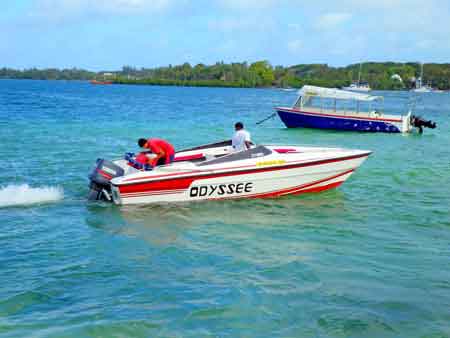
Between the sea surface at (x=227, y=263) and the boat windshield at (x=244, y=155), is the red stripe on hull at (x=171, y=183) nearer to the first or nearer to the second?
the boat windshield at (x=244, y=155)

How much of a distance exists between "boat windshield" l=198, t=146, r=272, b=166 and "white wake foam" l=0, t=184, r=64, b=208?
3.47m

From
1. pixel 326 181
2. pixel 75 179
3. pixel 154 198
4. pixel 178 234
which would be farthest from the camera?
pixel 75 179

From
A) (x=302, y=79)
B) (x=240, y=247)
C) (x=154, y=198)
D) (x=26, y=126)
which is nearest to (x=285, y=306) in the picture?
(x=240, y=247)

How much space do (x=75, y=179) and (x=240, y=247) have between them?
24.1 feet

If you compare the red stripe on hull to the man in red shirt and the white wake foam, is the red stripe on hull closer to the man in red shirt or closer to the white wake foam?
the man in red shirt

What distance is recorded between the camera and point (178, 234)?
33.2 feet

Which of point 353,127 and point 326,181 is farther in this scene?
point 353,127

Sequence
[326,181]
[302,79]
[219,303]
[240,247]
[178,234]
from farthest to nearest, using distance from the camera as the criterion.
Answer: [302,79] < [326,181] < [178,234] < [240,247] < [219,303]

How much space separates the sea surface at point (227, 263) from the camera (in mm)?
6477

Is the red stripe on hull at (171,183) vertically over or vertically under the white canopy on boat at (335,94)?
under

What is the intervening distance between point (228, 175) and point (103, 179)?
2652mm

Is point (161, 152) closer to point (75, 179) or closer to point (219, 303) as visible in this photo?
point (75, 179)

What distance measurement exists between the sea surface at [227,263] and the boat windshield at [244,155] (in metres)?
0.93

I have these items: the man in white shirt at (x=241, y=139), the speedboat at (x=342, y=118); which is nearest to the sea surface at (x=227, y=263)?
the man in white shirt at (x=241, y=139)
